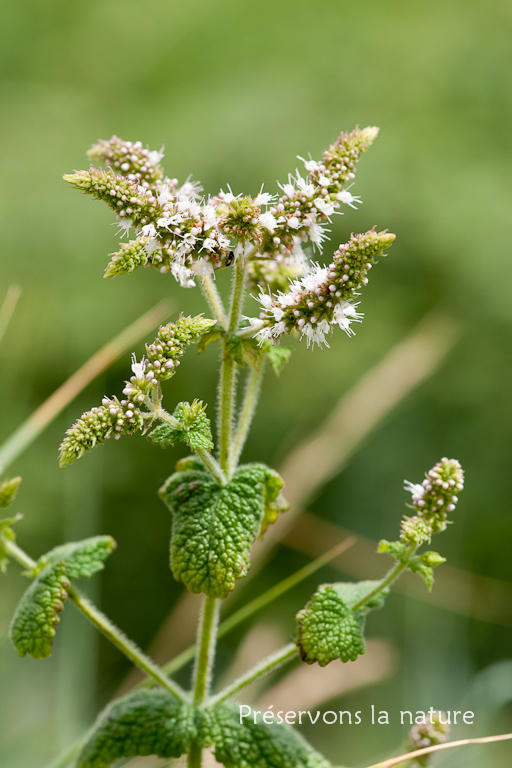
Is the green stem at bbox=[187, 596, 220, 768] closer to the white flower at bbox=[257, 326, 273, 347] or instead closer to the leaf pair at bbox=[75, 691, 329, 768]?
the leaf pair at bbox=[75, 691, 329, 768]

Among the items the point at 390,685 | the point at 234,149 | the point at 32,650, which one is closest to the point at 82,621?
the point at 32,650

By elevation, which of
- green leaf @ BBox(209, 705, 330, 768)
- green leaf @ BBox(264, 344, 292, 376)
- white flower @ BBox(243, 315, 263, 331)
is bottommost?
green leaf @ BBox(209, 705, 330, 768)

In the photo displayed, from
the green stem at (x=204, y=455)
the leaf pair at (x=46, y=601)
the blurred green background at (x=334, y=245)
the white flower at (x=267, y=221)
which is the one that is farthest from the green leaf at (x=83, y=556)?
the blurred green background at (x=334, y=245)

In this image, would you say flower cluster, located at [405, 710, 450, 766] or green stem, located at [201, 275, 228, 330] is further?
flower cluster, located at [405, 710, 450, 766]

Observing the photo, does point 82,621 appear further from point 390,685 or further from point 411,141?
point 411,141

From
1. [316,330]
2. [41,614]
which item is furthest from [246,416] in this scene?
[41,614]

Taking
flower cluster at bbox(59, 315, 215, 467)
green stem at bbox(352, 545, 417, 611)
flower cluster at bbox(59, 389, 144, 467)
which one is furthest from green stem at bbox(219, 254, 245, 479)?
green stem at bbox(352, 545, 417, 611)

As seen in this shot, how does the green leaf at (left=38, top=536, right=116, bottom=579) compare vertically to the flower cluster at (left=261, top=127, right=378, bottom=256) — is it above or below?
below
